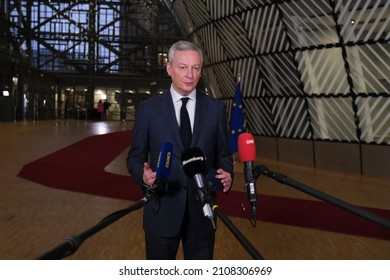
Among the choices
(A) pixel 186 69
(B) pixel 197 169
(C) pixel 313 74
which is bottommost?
(B) pixel 197 169

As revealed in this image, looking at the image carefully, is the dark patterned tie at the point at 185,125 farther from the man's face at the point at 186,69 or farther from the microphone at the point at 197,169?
the microphone at the point at 197,169

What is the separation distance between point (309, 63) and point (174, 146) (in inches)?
543

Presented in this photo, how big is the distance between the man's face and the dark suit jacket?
0.50 feet

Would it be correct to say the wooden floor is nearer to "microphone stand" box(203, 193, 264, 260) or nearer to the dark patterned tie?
the dark patterned tie

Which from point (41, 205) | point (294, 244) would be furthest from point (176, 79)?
point (41, 205)

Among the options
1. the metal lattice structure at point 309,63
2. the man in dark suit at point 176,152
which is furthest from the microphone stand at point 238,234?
the metal lattice structure at point 309,63

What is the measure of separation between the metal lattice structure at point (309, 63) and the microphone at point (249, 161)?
38.6ft

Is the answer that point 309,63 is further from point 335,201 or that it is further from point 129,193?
point 335,201

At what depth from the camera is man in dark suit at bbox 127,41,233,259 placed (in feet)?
8.09

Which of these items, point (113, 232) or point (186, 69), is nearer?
point (186, 69)

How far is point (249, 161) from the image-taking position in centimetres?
220

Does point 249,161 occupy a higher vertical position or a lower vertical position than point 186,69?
lower

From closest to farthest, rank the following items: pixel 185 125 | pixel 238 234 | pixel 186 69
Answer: pixel 238 234 < pixel 186 69 < pixel 185 125

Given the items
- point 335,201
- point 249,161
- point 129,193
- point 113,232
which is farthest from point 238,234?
point 129,193
